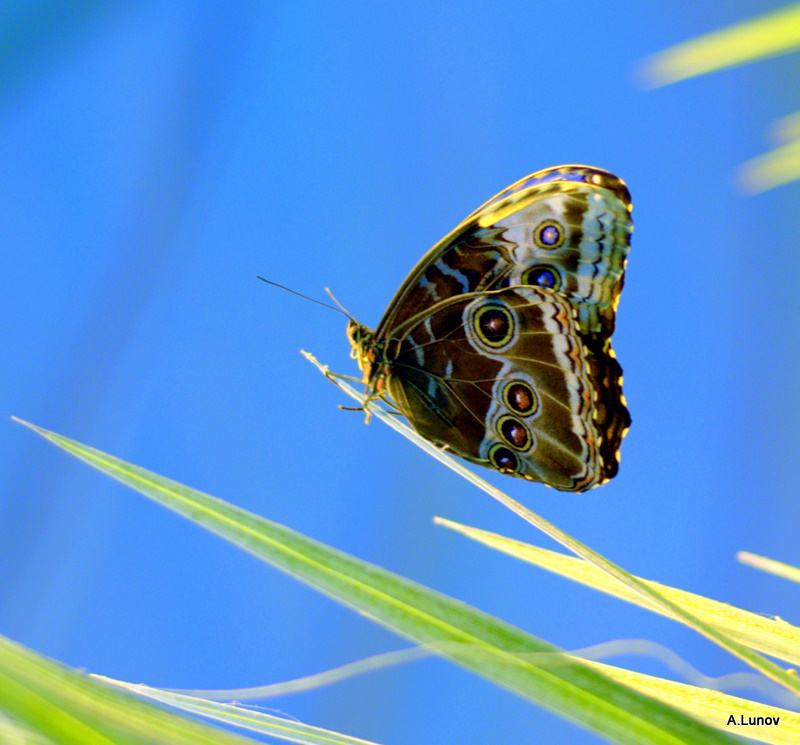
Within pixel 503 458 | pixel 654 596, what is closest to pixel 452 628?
pixel 654 596

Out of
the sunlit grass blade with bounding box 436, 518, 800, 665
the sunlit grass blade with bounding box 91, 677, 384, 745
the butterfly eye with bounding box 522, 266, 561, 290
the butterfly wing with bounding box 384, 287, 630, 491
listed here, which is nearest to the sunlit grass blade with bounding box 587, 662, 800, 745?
the sunlit grass blade with bounding box 436, 518, 800, 665

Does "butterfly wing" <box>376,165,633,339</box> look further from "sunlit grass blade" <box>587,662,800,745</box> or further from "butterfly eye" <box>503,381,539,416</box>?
"sunlit grass blade" <box>587,662,800,745</box>

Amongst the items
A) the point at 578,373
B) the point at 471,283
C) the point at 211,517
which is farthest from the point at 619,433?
the point at 211,517

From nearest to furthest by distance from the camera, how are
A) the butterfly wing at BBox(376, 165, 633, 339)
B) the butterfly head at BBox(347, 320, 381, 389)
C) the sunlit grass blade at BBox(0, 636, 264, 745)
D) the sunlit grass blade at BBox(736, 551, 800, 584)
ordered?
the sunlit grass blade at BBox(0, 636, 264, 745), the sunlit grass blade at BBox(736, 551, 800, 584), the butterfly wing at BBox(376, 165, 633, 339), the butterfly head at BBox(347, 320, 381, 389)

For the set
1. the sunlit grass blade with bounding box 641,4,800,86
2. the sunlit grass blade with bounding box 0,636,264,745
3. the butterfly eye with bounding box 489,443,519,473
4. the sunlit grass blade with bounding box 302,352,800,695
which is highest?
the sunlit grass blade with bounding box 641,4,800,86

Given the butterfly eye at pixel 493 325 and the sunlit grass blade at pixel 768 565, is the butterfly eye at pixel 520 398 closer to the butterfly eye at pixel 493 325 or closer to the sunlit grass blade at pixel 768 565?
the butterfly eye at pixel 493 325

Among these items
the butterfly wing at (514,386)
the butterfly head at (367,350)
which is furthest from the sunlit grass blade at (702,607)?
the butterfly head at (367,350)

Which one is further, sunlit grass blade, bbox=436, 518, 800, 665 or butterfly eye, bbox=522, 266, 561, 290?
butterfly eye, bbox=522, 266, 561, 290
